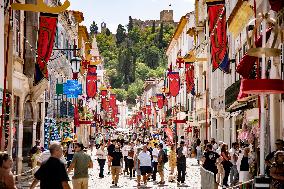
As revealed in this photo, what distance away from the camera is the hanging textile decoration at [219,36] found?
23.7m

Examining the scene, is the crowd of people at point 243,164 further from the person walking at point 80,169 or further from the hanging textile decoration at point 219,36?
the person walking at point 80,169

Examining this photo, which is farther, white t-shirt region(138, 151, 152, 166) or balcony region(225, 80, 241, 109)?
balcony region(225, 80, 241, 109)

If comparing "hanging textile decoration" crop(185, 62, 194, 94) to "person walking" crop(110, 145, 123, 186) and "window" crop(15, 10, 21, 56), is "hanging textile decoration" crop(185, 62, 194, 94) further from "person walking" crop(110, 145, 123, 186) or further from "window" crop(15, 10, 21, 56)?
"window" crop(15, 10, 21, 56)

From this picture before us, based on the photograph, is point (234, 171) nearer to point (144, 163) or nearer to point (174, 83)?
point (144, 163)

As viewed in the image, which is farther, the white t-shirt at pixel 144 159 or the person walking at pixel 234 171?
the white t-shirt at pixel 144 159

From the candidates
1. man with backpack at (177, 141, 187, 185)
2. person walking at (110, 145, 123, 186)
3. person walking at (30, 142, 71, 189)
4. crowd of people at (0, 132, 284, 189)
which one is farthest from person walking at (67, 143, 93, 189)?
man with backpack at (177, 141, 187, 185)

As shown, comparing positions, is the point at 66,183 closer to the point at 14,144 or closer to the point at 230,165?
the point at 230,165

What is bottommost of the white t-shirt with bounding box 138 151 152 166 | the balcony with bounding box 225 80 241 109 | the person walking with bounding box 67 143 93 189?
the white t-shirt with bounding box 138 151 152 166

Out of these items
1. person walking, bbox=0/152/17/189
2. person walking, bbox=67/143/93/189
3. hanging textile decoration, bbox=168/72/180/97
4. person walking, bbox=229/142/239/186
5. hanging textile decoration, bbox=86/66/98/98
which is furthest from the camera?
hanging textile decoration, bbox=86/66/98/98

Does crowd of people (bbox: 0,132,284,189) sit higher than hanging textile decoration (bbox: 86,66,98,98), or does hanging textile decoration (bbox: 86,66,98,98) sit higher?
hanging textile decoration (bbox: 86,66,98,98)

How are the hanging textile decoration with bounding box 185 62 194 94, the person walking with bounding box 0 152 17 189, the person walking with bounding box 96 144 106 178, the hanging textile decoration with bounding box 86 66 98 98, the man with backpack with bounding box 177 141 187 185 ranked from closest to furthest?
the person walking with bounding box 0 152 17 189 < the man with backpack with bounding box 177 141 187 185 < the person walking with bounding box 96 144 106 178 < the hanging textile decoration with bounding box 185 62 194 94 < the hanging textile decoration with bounding box 86 66 98 98

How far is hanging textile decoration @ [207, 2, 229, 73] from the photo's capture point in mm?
23703

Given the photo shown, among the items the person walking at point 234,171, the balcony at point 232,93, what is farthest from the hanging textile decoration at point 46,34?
the person walking at point 234,171

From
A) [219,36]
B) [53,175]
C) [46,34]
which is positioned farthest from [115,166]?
[53,175]
